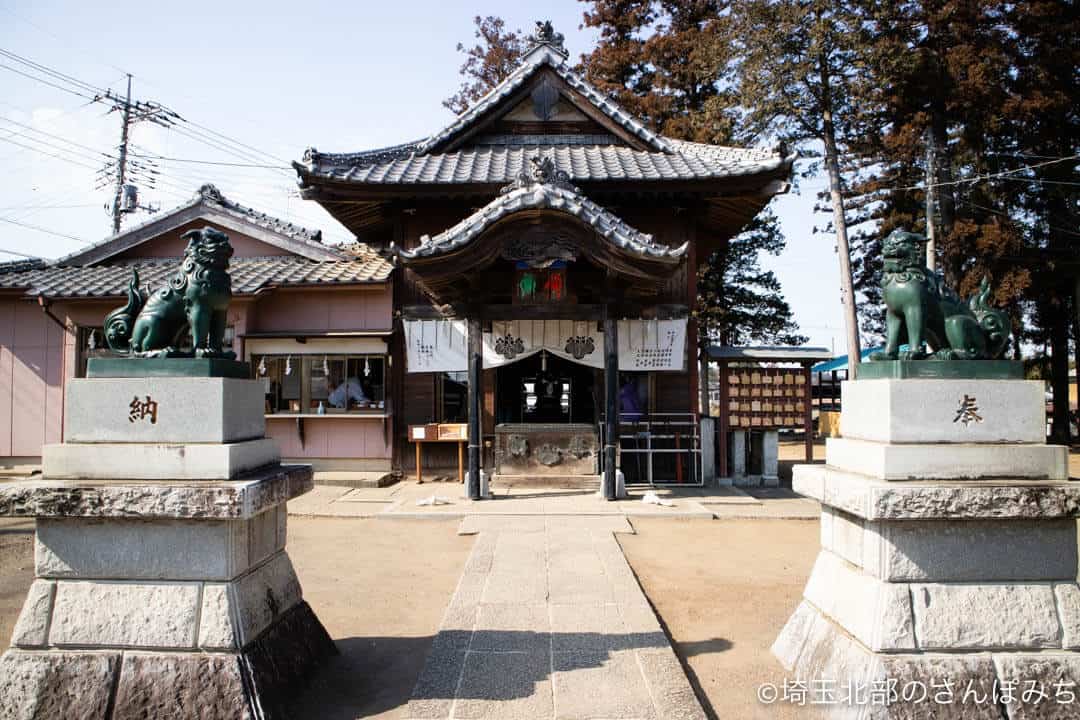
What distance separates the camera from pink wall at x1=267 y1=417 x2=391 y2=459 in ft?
42.6

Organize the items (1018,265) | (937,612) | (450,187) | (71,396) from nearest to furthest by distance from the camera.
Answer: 1. (937,612)
2. (71,396)
3. (450,187)
4. (1018,265)

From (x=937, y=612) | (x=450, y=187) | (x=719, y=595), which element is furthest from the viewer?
(x=450, y=187)

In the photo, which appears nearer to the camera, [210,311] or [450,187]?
[210,311]

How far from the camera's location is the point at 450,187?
1187 cm

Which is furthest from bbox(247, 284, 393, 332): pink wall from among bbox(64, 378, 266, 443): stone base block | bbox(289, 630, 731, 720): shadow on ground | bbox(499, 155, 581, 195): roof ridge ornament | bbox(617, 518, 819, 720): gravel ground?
bbox(64, 378, 266, 443): stone base block

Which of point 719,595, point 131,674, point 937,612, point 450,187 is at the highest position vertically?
point 450,187

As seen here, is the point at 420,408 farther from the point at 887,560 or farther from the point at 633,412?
the point at 887,560

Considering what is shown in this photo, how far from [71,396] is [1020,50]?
25618 mm

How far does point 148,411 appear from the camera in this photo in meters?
3.82

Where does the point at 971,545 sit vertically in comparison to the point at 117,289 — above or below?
below

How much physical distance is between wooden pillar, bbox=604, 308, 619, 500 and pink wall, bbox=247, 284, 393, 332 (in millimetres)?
4621

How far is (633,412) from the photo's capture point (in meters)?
12.6

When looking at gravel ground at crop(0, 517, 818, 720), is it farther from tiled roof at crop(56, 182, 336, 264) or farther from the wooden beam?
tiled roof at crop(56, 182, 336, 264)

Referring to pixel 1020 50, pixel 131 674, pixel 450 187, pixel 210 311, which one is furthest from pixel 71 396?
pixel 1020 50
